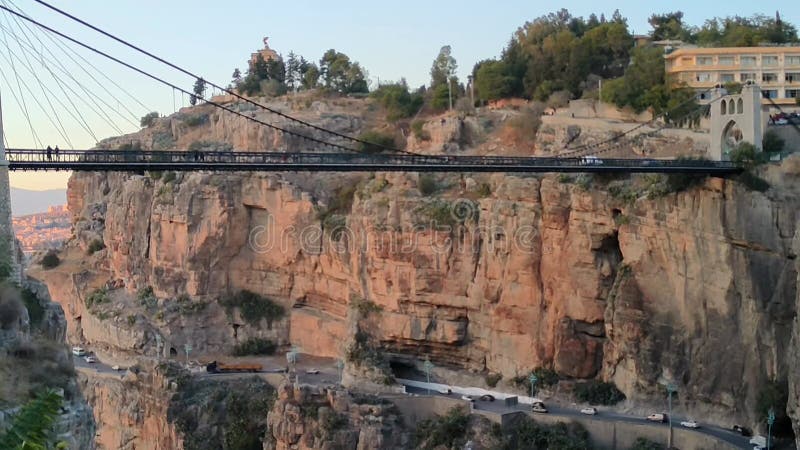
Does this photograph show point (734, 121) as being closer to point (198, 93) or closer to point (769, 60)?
point (769, 60)

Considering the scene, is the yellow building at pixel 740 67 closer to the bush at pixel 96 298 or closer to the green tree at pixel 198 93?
the green tree at pixel 198 93

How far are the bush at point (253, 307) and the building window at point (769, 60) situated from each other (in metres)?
15.3

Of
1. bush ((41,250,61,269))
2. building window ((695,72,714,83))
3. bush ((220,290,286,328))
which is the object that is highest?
building window ((695,72,714,83))

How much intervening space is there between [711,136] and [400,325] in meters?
9.16

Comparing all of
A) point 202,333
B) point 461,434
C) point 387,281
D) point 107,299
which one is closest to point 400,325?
point 387,281

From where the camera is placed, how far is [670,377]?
79.4 feet

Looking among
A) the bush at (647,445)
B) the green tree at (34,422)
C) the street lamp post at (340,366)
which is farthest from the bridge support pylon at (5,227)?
the street lamp post at (340,366)

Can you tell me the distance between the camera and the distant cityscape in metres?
49.8

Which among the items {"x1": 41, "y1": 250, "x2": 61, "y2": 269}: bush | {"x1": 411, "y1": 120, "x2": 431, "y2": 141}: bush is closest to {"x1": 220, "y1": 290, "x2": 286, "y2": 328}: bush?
{"x1": 411, "y1": 120, "x2": 431, "y2": 141}: bush

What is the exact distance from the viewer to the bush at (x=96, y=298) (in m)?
37.0

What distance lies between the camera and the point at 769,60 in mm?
32250

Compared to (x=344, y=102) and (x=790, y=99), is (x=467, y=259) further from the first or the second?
(x=344, y=102)

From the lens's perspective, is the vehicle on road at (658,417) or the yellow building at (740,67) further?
the yellow building at (740,67)

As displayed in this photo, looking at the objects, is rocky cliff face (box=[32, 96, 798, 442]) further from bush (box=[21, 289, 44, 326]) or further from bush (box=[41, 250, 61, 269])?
bush (box=[21, 289, 44, 326])
